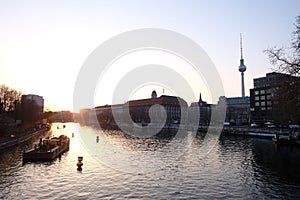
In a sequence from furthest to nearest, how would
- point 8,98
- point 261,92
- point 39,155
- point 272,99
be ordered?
point 261,92
point 8,98
point 272,99
point 39,155

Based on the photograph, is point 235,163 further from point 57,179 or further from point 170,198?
point 57,179

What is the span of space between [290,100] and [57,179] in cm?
2775

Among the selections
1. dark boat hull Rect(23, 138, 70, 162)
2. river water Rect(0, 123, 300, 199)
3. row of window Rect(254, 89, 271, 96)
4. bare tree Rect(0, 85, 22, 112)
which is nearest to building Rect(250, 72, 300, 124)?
row of window Rect(254, 89, 271, 96)

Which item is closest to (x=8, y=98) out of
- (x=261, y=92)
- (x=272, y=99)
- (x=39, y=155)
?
(x=39, y=155)

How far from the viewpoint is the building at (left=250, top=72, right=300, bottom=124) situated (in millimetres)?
30469

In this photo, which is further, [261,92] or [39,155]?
[261,92]

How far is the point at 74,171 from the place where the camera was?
3316 centimetres

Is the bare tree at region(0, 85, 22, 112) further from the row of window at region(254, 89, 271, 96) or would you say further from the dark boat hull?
the row of window at region(254, 89, 271, 96)

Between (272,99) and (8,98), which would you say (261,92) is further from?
(8,98)

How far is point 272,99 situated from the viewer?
186 feet

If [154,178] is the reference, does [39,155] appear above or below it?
above

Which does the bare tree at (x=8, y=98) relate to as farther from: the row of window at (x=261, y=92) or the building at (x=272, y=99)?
the row of window at (x=261, y=92)

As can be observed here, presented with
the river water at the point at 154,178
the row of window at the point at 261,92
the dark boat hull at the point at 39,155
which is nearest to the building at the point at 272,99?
the row of window at the point at 261,92

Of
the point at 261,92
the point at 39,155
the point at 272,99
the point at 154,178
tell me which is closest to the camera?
the point at 154,178
